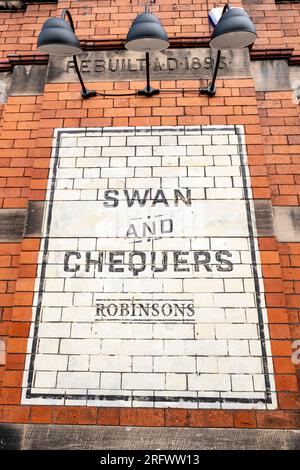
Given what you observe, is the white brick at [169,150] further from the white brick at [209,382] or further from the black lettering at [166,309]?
the white brick at [209,382]

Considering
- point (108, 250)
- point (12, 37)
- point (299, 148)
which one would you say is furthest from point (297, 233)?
point (12, 37)

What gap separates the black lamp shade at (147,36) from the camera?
3.26m

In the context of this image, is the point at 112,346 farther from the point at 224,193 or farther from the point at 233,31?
the point at 233,31

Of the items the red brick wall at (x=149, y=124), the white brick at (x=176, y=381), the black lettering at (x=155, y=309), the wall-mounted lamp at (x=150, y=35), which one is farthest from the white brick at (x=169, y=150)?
the white brick at (x=176, y=381)

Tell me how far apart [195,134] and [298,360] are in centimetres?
226

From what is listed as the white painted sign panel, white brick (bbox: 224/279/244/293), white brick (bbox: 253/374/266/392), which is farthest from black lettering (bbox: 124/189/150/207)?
white brick (bbox: 253/374/266/392)

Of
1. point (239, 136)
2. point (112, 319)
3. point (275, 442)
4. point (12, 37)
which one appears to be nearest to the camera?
point (275, 442)

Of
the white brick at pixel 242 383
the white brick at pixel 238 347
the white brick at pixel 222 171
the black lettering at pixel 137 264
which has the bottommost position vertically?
the white brick at pixel 242 383

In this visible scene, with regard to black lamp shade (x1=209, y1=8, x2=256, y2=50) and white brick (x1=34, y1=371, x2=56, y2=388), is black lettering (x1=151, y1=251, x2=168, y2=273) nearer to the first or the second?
white brick (x1=34, y1=371, x2=56, y2=388)

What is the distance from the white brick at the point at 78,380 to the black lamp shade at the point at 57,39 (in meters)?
2.75

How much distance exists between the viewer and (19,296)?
342 cm

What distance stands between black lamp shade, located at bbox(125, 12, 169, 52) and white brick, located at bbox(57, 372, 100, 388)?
2.74 meters

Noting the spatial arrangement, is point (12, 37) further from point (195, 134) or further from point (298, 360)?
point (298, 360)

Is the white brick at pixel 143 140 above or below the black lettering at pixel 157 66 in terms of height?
below
